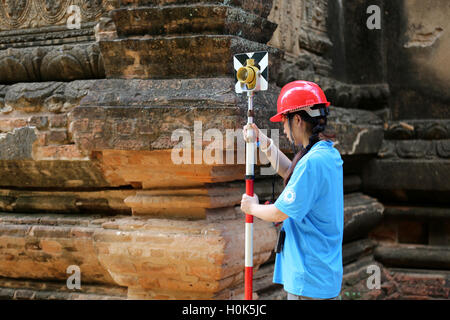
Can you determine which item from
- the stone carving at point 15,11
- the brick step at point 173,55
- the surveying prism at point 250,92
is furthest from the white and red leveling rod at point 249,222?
the stone carving at point 15,11

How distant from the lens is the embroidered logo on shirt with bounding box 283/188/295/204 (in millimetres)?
2021

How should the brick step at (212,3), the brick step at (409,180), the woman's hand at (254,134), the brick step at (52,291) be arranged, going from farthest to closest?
the brick step at (409,180) → the brick step at (52,291) → the brick step at (212,3) → the woman's hand at (254,134)

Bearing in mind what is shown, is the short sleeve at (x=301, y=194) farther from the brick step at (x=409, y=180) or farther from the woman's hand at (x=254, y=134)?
the brick step at (x=409, y=180)

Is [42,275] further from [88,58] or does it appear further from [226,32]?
[226,32]

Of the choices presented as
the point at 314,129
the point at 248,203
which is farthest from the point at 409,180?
the point at 248,203

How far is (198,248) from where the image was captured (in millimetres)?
2562

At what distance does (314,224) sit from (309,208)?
115 mm

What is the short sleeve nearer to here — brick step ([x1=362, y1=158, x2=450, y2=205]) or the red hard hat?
the red hard hat

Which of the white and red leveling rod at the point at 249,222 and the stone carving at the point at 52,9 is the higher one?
the stone carving at the point at 52,9

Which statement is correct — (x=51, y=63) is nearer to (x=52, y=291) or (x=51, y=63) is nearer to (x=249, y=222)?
(x=52, y=291)

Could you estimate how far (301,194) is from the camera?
6.61 feet

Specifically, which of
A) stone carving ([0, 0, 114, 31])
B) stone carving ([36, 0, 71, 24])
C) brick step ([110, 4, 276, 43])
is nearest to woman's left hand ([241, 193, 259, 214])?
brick step ([110, 4, 276, 43])

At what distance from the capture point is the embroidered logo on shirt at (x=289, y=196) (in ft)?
6.63

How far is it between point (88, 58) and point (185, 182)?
103 cm
